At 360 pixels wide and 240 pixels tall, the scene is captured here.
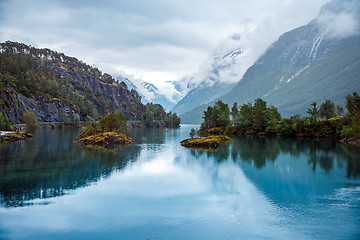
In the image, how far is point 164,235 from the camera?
20.7 m

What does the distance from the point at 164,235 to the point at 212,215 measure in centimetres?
572

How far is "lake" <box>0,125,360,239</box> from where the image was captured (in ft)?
70.5

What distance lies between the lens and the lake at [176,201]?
2150 centimetres

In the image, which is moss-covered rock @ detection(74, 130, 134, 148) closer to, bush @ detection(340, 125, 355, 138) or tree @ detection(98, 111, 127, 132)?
tree @ detection(98, 111, 127, 132)

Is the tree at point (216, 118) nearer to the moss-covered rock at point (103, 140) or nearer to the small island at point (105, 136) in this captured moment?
the small island at point (105, 136)

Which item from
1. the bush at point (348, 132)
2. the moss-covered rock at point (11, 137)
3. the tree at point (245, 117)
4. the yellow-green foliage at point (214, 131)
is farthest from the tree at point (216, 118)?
the moss-covered rock at point (11, 137)

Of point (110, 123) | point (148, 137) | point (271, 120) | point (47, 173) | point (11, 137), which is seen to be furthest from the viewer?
point (271, 120)

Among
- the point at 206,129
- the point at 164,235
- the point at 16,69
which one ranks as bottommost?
the point at 164,235

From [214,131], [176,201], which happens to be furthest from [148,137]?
[176,201]

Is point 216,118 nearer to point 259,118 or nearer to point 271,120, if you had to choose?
point 259,118

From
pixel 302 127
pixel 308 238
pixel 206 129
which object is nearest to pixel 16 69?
pixel 206 129

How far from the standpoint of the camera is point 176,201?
28.8 m

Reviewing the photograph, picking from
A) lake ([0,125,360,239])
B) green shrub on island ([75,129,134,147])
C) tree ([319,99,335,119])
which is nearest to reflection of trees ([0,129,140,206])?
lake ([0,125,360,239])

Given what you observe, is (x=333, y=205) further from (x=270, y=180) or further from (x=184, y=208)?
(x=184, y=208)
